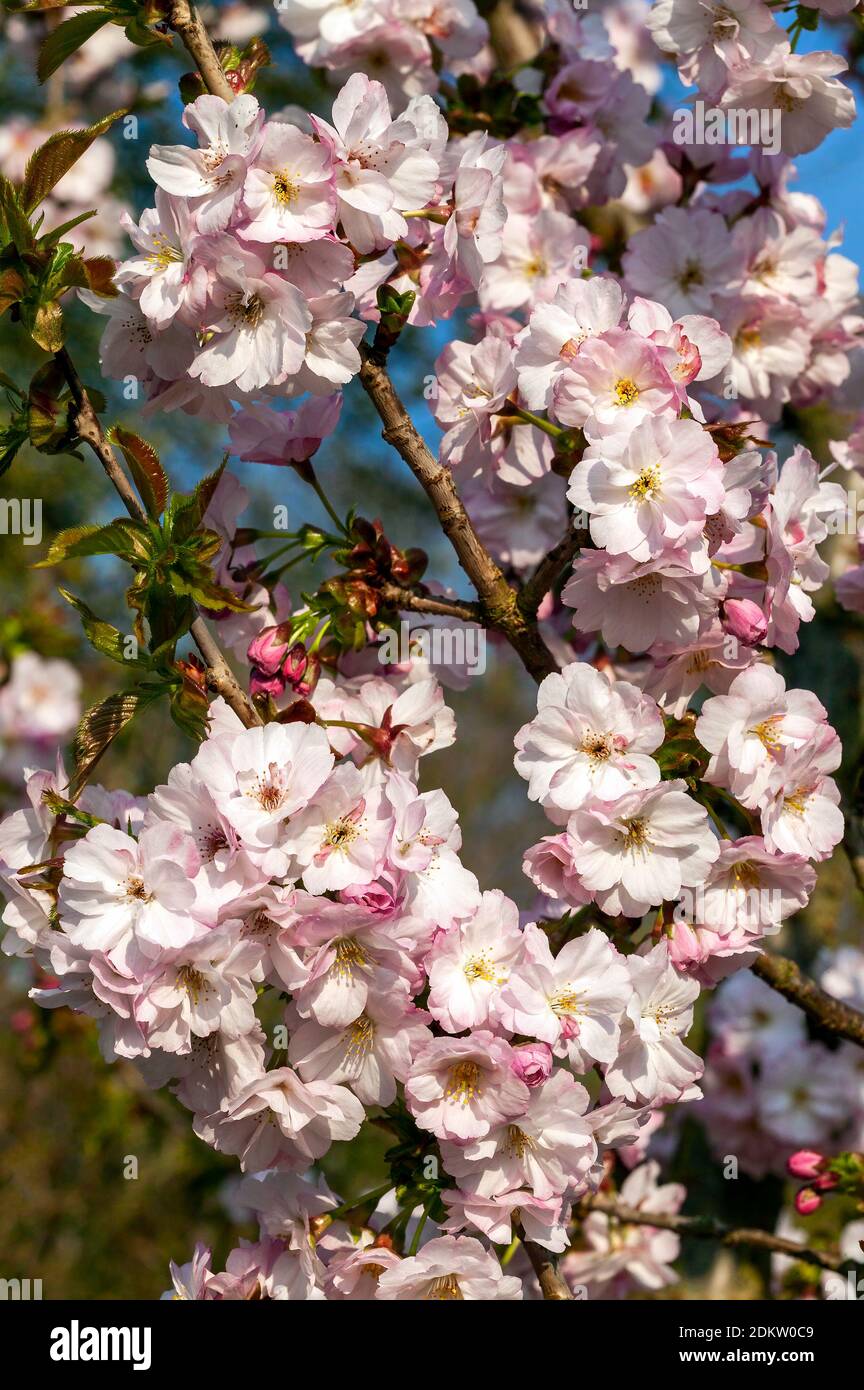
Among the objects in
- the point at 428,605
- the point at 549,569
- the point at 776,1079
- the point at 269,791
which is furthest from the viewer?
the point at 776,1079

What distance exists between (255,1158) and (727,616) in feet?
2.59

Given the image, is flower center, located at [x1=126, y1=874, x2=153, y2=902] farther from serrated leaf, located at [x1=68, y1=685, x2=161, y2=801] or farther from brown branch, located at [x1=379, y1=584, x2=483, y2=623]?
brown branch, located at [x1=379, y1=584, x2=483, y2=623]

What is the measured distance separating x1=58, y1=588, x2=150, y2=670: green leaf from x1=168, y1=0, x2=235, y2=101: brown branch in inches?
23.9

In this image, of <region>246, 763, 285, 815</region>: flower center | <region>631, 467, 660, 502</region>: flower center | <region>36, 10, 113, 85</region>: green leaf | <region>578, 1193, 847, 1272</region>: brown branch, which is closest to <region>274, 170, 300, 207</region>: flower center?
<region>36, 10, 113, 85</region>: green leaf

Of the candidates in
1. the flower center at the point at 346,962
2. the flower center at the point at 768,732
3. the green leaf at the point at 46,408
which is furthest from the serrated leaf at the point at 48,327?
the flower center at the point at 768,732

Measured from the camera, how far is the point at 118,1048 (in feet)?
4.06

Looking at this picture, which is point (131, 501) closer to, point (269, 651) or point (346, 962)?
point (269, 651)

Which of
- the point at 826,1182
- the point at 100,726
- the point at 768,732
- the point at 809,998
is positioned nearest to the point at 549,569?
the point at 768,732

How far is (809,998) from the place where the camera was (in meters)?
1.80

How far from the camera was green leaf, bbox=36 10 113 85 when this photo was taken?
1.43m

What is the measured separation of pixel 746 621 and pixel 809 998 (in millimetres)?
704

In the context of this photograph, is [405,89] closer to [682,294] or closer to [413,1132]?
[682,294]

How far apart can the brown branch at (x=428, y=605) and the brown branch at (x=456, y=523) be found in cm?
2
